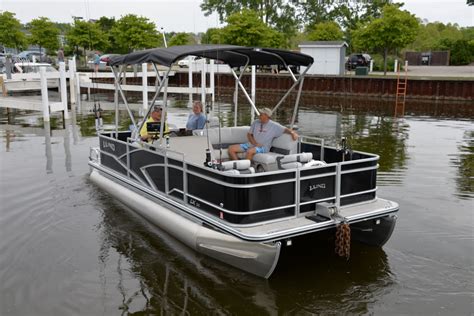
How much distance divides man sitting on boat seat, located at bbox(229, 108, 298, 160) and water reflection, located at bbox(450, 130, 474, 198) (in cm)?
399

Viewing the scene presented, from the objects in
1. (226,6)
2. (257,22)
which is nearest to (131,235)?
(257,22)

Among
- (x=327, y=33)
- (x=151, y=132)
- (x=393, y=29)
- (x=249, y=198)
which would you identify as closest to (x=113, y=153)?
(x=151, y=132)

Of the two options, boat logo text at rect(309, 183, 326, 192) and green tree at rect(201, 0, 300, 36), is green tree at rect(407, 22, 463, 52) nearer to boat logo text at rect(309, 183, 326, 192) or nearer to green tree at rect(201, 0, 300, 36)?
green tree at rect(201, 0, 300, 36)

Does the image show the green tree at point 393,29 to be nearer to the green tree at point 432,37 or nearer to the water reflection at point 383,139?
the green tree at point 432,37

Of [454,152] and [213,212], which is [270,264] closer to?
[213,212]

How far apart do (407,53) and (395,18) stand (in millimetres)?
18951

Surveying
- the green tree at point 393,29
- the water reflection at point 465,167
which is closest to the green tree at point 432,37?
the green tree at point 393,29

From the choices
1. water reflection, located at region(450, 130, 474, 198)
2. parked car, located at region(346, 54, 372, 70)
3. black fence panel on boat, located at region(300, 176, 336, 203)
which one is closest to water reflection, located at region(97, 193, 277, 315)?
black fence panel on boat, located at region(300, 176, 336, 203)

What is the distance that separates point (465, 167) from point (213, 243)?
7.87m

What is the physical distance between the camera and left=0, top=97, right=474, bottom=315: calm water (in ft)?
17.8

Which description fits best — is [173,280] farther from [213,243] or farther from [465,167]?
[465,167]

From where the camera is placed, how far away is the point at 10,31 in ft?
153

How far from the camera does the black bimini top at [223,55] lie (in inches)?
261

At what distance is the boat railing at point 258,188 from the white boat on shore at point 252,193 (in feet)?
0.04
